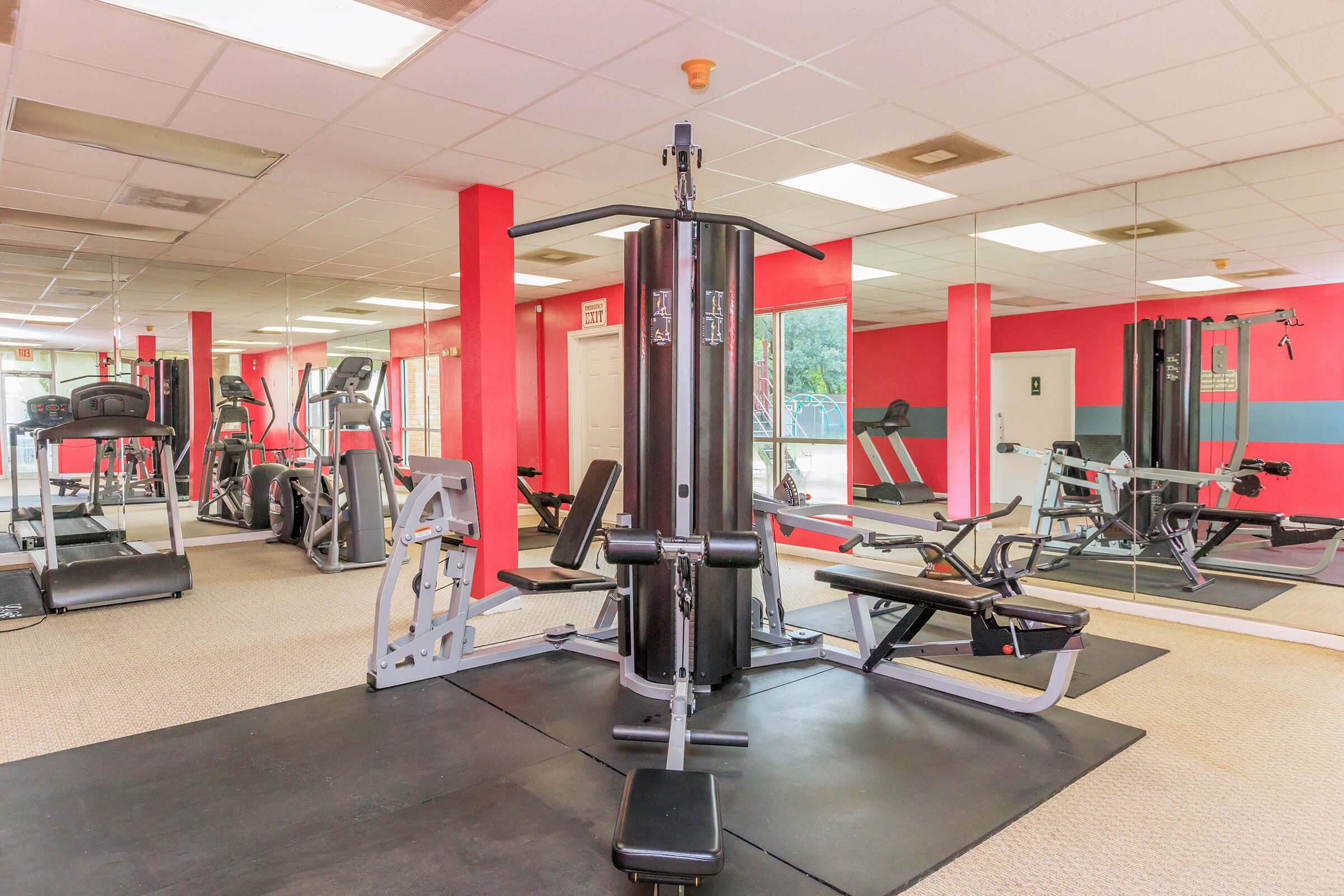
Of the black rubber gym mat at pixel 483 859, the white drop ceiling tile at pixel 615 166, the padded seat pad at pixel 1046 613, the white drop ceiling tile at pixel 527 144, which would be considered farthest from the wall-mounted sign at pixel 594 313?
the black rubber gym mat at pixel 483 859

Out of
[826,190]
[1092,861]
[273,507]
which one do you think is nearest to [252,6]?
[826,190]

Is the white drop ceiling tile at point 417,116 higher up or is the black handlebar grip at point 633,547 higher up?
the white drop ceiling tile at point 417,116

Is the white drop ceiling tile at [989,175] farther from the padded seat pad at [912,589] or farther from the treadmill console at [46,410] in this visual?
the treadmill console at [46,410]

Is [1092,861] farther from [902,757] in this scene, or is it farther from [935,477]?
[935,477]

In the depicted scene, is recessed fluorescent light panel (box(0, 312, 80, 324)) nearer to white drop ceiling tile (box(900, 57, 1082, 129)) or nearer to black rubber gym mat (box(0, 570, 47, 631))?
black rubber gym mat (box(0, 570, 47, 631))

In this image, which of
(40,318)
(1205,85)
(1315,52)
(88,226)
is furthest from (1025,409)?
(40,318)

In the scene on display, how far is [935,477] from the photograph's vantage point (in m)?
5.85

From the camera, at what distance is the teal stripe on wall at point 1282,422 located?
418cm

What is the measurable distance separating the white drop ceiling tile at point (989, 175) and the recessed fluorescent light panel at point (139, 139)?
3828mm

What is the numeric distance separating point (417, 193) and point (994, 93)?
339 centimetres

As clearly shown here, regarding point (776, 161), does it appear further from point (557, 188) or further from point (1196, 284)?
point (1196, 284)

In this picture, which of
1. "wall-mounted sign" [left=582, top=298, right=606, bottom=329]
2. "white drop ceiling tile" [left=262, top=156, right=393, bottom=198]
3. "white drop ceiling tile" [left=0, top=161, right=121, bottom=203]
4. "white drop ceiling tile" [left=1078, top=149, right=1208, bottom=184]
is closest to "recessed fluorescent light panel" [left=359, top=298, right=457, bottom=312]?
"wall-mounted sign" [left=582, top=298, right=606, bottom=329]

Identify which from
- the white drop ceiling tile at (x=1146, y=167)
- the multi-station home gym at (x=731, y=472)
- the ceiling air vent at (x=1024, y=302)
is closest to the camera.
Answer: the multi-station home gym at (x=731, y=472)

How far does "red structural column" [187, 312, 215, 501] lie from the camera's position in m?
7.35
